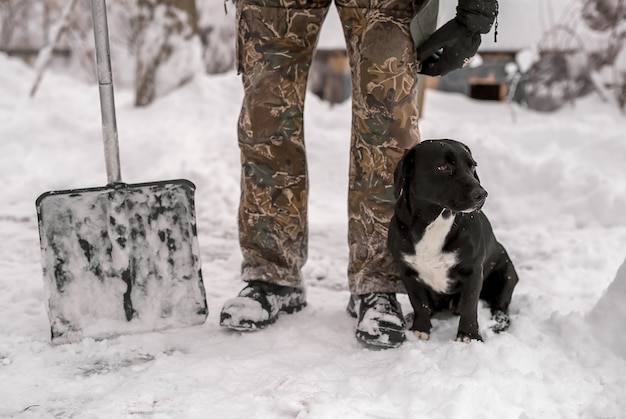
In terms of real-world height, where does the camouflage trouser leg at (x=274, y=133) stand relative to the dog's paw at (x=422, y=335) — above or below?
above

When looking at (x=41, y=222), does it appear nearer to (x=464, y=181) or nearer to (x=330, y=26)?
(x=464, y=181)

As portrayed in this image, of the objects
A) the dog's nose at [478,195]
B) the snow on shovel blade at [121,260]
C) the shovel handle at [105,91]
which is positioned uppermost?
the shovel handle at [105,91]

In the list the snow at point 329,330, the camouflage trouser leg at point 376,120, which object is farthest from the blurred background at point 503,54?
the camouflage trouser leg at point 376,120

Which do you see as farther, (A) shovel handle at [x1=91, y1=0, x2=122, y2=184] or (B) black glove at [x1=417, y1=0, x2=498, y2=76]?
(A) shovel handle at [x1=91, y1=0, x2=122, y2=184]

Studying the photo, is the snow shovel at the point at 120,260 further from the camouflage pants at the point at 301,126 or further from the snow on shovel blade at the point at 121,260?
the camouflage pants at the point at 301,126

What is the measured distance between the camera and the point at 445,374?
1.60m

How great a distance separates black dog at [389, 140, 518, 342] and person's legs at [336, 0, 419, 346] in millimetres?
120

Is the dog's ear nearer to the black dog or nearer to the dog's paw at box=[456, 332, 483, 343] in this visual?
the black dog

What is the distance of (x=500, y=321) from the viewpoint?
198cm

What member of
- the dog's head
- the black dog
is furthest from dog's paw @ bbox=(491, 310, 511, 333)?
the dog's head

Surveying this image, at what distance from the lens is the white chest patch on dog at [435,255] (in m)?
1.82

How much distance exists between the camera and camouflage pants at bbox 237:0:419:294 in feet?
6.30

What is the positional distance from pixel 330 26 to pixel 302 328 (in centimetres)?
445

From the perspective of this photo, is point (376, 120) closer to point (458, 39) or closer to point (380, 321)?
point (458, 39)
